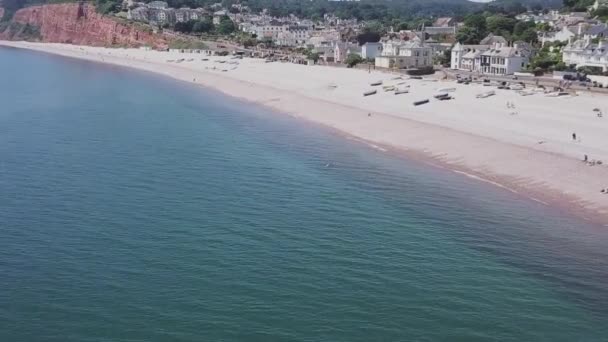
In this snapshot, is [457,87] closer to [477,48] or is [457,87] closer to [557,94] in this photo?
[557,94]

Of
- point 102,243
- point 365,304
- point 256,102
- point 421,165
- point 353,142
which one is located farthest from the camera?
point 256,102

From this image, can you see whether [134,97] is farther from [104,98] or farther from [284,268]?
[284,268]

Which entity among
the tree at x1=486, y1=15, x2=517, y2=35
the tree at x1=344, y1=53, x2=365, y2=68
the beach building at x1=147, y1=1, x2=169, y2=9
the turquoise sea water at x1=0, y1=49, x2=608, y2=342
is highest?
the beach building at x1=147, y1=1, x2=169, y2=9

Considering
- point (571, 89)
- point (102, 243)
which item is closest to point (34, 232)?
point (102, 243)

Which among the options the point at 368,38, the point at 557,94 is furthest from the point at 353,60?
the point at 557,94

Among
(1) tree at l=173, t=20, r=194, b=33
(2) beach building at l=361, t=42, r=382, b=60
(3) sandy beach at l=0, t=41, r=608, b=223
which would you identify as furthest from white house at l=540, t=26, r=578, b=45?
(1) tree at l=173, t=20, r=194, b=33

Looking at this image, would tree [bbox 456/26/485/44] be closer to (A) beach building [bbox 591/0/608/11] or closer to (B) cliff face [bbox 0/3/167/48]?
(A) beach building [bbox 591/0/608/11]

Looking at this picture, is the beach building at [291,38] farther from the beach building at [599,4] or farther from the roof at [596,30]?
the roof at [596,30]
